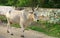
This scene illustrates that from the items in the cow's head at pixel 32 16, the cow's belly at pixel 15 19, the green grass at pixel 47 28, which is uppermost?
the cow's head at pixel 32 16

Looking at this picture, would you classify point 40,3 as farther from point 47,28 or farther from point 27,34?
point 27,34

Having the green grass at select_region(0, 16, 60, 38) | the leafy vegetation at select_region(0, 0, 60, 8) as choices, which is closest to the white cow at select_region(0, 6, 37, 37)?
the green grass at select_region(0, 16, 60, 38)

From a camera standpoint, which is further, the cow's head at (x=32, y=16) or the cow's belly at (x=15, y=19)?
the cow's belly at (x=15, y=19)

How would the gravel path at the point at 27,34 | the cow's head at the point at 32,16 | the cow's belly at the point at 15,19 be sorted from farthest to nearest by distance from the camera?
1. the cow's belly at the point at 15,19
2. the gravel path at the point at 27,34
3. the cow's head at the point at 32,16

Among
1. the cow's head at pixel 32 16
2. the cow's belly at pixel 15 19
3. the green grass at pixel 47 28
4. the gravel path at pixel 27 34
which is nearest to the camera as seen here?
the cow's head at pixel 32 16

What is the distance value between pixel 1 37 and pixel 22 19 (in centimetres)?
120

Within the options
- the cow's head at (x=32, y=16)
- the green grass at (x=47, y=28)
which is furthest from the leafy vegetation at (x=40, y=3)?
the cow's head at (x=32, y=16)

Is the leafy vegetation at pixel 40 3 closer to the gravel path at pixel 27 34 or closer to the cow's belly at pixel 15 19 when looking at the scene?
the gravel path at pixel 27 34

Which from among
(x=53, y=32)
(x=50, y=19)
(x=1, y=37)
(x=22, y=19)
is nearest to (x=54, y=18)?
(x=50, y=19)

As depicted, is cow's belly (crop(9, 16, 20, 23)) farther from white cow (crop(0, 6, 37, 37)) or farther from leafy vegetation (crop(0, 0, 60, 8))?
leafy vegetation (crop(0, 0, 60, 8))

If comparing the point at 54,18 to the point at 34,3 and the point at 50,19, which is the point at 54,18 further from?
the point at 34,3

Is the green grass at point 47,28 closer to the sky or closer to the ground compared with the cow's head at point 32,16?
closer to the ground

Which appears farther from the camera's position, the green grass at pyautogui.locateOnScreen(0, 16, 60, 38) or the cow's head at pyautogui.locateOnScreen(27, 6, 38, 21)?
the green grass at pyautogui.locateOnScreen(0, 16, 60, 38)

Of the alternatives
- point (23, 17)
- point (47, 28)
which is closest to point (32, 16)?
point (23, 17)
